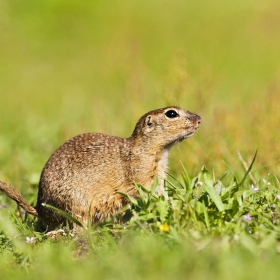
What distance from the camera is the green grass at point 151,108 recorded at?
3.42 meters

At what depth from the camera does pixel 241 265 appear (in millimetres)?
3135

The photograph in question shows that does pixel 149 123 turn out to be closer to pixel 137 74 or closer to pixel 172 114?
pixel 172 114

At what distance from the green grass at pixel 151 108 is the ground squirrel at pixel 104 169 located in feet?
0.76

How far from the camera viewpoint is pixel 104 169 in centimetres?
497

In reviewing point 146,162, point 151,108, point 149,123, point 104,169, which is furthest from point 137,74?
point 104,169

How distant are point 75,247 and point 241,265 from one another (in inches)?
48.1

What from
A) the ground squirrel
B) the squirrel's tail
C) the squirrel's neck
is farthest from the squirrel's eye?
the squirrel's tail

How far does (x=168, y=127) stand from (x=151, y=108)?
131 inches

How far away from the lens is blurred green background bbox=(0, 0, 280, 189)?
21.7 ft

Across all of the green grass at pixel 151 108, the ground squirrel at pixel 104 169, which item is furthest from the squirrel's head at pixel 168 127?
the green grass at pixel 151 108

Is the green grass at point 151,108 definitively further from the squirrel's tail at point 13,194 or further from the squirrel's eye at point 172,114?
the squirrel's eye at point 172,114

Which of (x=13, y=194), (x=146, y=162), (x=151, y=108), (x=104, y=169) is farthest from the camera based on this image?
(x=151, y=108)

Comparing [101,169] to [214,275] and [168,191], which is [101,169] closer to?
[168,191]

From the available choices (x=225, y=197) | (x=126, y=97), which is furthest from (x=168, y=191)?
(x=126, y=97)
